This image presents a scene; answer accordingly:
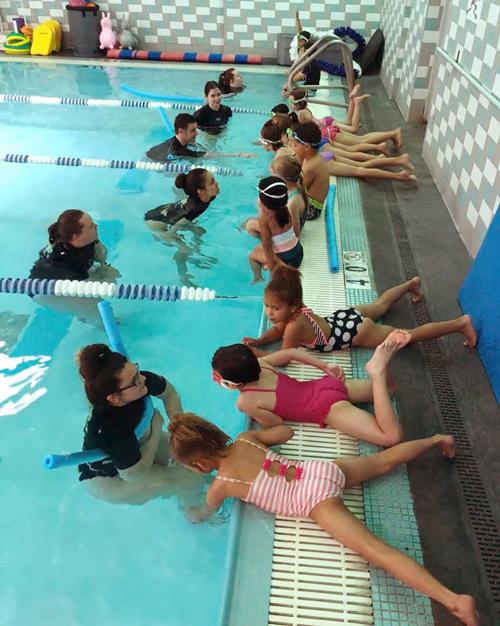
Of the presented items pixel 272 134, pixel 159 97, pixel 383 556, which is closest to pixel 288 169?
pixel 272 134

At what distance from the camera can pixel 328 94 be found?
942cm

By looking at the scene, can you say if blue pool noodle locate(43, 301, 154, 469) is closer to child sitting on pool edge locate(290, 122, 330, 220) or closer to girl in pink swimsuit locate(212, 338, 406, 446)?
girl in pink swimsuit locate(212, 338, 406, 446)

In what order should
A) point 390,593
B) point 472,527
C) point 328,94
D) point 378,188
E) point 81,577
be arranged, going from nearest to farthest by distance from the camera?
point 390,593 < point 472,527 < point 81,577 < point 378,188 < point 328,94

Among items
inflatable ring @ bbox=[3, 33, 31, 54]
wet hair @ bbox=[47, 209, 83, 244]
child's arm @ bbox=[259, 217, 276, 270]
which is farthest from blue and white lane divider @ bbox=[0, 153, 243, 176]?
inflatable ring @ bbox=[3, 33, 31, 54]

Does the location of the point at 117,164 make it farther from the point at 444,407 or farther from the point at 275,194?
the point at 444,407

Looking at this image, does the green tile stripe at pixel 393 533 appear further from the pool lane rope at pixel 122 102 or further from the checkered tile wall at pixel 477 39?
the pool lane rope at pixel 122 102

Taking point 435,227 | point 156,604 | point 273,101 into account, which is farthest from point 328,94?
point 156,604

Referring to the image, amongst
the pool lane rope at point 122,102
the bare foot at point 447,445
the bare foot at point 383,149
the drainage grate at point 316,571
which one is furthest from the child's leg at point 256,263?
the pool lane rope at point 122,102

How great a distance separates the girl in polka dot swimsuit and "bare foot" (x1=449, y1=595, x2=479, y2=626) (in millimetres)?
1680

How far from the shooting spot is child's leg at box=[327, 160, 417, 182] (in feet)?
19.8

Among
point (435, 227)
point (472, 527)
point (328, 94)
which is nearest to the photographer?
point (472, 527)

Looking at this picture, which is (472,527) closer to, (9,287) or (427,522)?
(427,522)

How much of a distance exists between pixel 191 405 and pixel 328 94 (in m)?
7.66

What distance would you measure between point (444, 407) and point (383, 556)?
3.93ft
